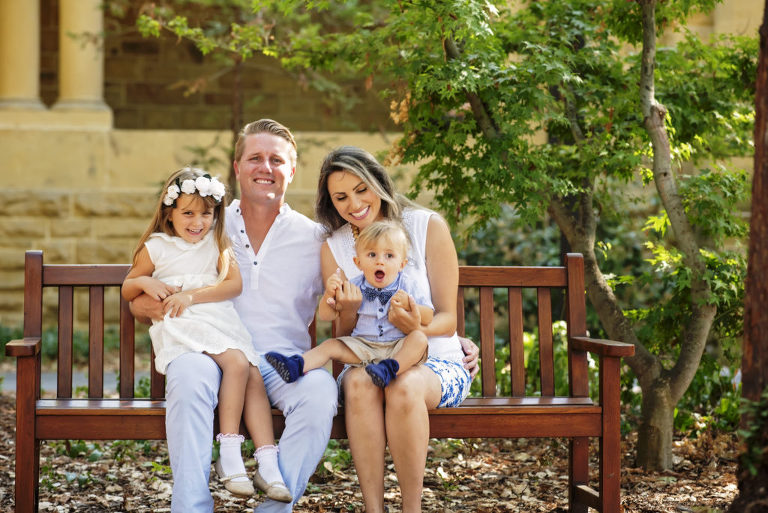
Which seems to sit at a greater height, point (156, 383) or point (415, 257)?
point (415, 257)

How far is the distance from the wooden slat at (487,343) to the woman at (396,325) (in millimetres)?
158

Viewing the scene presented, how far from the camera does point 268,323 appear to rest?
12.0 feet

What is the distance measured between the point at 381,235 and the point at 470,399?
0.78m

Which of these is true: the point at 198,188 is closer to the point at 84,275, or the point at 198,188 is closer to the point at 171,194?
the point at 171,194

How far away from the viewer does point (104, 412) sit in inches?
133

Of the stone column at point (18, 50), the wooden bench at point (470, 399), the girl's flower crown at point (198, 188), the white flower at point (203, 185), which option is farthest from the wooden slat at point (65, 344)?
the stone column at point (18, 50)

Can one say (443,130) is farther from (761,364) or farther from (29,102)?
(29,102)

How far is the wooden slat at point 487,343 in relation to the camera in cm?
391

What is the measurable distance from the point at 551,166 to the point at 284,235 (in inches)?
56.6

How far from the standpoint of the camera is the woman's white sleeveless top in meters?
3.58

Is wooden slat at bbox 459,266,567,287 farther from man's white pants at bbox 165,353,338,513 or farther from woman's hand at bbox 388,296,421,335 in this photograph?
man's white pants at bbox 165,353,338,513

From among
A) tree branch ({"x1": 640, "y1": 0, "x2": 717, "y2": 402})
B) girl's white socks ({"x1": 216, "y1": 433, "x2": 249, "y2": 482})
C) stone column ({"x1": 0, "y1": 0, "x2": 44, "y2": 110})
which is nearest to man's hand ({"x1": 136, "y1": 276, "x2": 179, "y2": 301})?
girl's white socks ({"x1": 216, "y1": 433, "x2": 249, "y2": 482})

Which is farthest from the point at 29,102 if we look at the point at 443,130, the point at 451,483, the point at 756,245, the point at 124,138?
the point at 756,245

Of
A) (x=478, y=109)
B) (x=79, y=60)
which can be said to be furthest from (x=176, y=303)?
(x=79, y=60)
